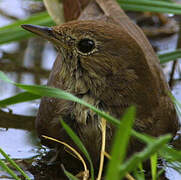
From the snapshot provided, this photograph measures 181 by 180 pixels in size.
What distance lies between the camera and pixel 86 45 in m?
2.97

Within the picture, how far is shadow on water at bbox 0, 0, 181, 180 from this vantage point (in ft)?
11.5

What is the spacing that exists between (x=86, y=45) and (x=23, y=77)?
172cm

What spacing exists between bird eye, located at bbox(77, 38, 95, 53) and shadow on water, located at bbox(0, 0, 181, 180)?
83 centimetres

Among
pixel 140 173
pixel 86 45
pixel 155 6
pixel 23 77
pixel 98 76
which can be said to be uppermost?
pixel 155 6

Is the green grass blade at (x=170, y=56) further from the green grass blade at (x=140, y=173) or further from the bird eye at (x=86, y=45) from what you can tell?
the green grass blade at (x=140, y=173)

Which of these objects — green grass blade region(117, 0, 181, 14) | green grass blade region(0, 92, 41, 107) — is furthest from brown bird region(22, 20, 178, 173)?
green grass blade region(117, 0, 181, 14)

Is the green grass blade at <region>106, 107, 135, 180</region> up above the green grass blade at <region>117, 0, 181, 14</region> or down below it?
below

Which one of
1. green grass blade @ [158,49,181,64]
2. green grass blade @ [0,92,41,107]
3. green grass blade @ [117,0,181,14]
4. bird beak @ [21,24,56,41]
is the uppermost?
green grass blade @ [117,0,181,14]

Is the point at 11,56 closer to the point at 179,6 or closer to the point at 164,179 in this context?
the point at 179,6

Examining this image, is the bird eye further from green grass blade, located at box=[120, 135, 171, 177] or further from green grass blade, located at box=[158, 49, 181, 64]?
green grass blade, located at box=[158, 49, 181, 64]

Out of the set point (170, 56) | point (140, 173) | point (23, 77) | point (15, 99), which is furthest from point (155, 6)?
point (140, 173)

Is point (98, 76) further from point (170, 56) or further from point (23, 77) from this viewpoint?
point (23, 77)

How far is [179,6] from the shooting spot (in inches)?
162

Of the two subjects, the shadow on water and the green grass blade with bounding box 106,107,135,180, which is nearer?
the green grass blade with bounding box 106,107,135,180
